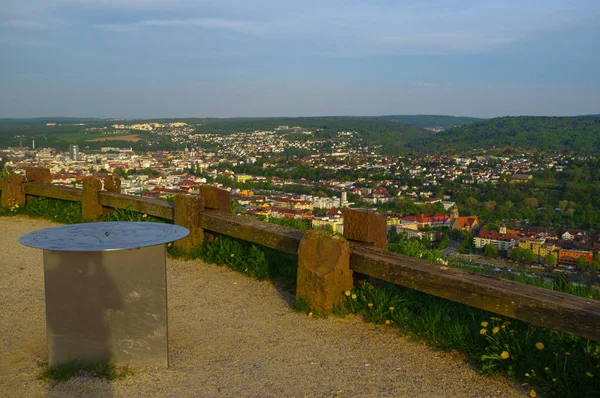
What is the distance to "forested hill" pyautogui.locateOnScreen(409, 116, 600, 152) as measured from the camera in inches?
1675

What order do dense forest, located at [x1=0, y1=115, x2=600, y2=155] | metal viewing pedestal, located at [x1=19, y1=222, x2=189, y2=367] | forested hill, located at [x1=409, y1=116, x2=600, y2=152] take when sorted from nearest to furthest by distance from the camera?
metal viewing pedestal, located at [x1=19, y1=222, x2=189, y2=367] → dense forest, located at [x1=0, y1=115, x2=600, y2=155] → forested hill, located at [x1=409, y1=116, x2=600, y2=152]

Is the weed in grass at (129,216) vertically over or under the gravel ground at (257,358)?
over

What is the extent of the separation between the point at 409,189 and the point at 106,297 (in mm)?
18944

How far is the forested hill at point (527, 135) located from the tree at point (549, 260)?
33685 mm

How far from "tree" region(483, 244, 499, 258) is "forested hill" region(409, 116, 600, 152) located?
33144 mm

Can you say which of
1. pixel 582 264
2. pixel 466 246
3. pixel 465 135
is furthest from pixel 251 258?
pixel 465 135

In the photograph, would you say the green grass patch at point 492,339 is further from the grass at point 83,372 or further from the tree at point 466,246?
the tree at point 466,246

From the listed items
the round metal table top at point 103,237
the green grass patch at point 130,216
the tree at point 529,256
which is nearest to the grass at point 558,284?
the tree at point 529,256

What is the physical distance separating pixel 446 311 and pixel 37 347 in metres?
3.40

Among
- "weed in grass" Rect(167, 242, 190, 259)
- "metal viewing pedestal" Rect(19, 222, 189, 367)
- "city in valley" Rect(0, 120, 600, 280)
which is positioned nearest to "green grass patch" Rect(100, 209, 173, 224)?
"weed in grass" Rect(167, 242, 190, 259)

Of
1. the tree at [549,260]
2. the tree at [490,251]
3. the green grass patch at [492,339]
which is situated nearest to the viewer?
the green grass patch at [492,339]

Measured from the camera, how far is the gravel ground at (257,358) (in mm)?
3938

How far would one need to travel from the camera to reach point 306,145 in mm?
51344

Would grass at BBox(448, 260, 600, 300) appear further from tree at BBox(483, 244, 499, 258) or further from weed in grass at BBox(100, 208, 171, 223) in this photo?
weed in grass at BBox(100, 208, 171, 223)
